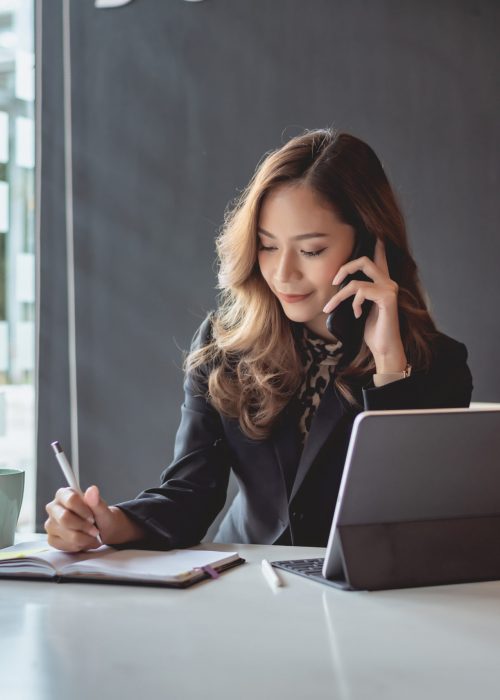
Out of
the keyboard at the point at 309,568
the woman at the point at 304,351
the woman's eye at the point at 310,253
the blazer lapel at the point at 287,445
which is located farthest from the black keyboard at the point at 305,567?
the woman's eye at the point at 310,253

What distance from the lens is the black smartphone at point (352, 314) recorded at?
185 cm

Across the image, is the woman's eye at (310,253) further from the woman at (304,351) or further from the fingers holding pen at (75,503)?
the fingers holding pen at (75,503)

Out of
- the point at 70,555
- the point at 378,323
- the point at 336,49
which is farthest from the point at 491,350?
the point at 70,555

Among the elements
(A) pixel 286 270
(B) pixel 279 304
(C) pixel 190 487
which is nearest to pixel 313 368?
(B) pixel 279 304

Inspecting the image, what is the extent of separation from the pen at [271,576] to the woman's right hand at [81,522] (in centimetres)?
27

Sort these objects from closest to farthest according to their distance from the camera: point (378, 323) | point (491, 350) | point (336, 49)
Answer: point (378, 323) → point (491, 350) → point (336, 49)

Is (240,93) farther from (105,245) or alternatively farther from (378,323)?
(378,323)

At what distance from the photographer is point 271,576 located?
1.21 m

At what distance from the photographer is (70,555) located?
1.33m

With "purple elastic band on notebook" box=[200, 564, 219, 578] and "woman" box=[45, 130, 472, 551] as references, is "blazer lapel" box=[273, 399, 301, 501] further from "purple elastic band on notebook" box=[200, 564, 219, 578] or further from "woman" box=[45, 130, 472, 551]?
"purple elastic band on notebook" box=[200, 564, 219, 578]

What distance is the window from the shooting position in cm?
335

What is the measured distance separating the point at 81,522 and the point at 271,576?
0.34 meters

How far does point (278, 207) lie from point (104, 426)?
163cm

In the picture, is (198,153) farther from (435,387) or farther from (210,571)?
(210,571)
